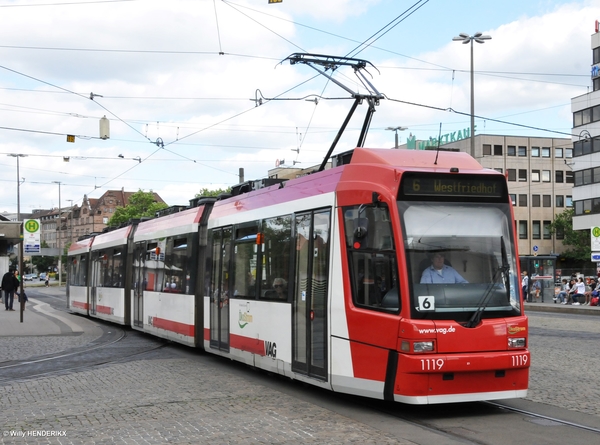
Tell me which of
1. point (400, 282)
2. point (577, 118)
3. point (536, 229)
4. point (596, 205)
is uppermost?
point (577, 118)

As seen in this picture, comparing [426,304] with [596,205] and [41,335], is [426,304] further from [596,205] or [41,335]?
[596,205]

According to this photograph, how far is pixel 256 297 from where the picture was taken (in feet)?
41.0

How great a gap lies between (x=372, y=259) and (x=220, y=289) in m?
5.42

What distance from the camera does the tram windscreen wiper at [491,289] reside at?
9.00m

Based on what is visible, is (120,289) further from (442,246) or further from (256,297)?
(442,246)

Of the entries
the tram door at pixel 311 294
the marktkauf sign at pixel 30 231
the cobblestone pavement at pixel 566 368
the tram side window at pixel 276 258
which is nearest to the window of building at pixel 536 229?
the cobblestone pavement at pixel 566 368

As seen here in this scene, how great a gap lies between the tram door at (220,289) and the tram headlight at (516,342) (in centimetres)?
588

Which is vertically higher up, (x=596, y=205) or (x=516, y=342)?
(x=596, y=205)

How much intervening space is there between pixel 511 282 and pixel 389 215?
1.56 m

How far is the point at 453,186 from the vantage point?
9547 mm

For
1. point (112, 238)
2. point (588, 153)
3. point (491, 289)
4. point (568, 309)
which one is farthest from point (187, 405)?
point (588, 153)

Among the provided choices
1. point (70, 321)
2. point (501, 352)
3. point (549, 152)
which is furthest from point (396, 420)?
point (549, 152)

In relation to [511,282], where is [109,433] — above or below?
below

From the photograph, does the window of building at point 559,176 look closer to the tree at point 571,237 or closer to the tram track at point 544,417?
the tree at point 571,237
